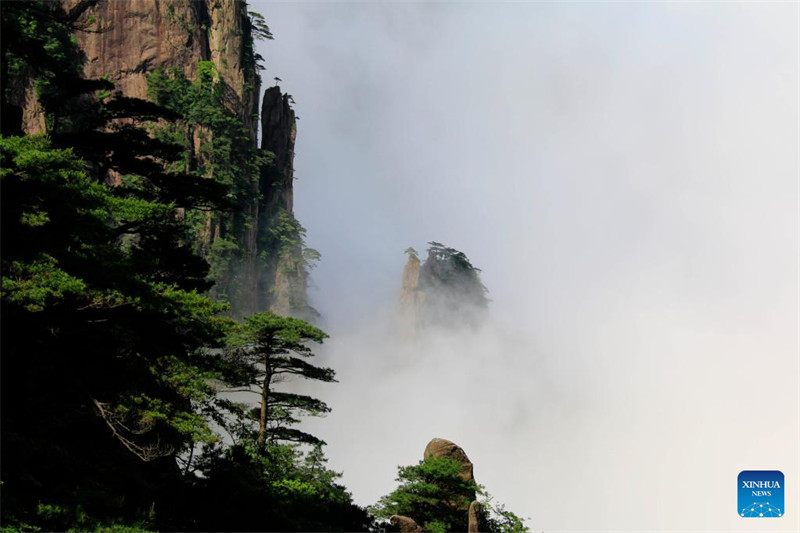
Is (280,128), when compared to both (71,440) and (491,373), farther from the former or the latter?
(71,440)

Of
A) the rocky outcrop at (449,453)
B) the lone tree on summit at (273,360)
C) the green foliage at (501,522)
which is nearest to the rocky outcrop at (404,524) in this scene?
the green foliage at (501,522)

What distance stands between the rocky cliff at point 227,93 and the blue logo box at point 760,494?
59810mm

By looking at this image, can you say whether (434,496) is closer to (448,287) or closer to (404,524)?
(404,524)

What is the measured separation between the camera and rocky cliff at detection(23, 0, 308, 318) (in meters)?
80.6

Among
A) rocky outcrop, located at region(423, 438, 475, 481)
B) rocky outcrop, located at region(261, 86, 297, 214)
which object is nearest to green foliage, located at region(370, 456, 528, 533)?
rocky outcrop, located at region(423, 438, 475, 481)

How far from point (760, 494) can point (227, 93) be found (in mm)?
70394

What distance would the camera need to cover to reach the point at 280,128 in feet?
338

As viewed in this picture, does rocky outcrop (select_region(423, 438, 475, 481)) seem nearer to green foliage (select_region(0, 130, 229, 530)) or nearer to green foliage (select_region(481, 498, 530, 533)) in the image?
green foliage (select_region(481, 498, 530, 533))

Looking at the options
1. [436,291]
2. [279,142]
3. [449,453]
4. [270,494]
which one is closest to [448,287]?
[436,291]

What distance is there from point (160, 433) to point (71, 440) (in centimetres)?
239

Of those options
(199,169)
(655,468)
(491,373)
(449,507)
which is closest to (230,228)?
(199,169)

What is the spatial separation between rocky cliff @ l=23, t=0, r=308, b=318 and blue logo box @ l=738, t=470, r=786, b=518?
5981 cm

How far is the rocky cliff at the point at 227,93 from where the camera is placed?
80.6 m

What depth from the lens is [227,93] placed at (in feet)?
286
